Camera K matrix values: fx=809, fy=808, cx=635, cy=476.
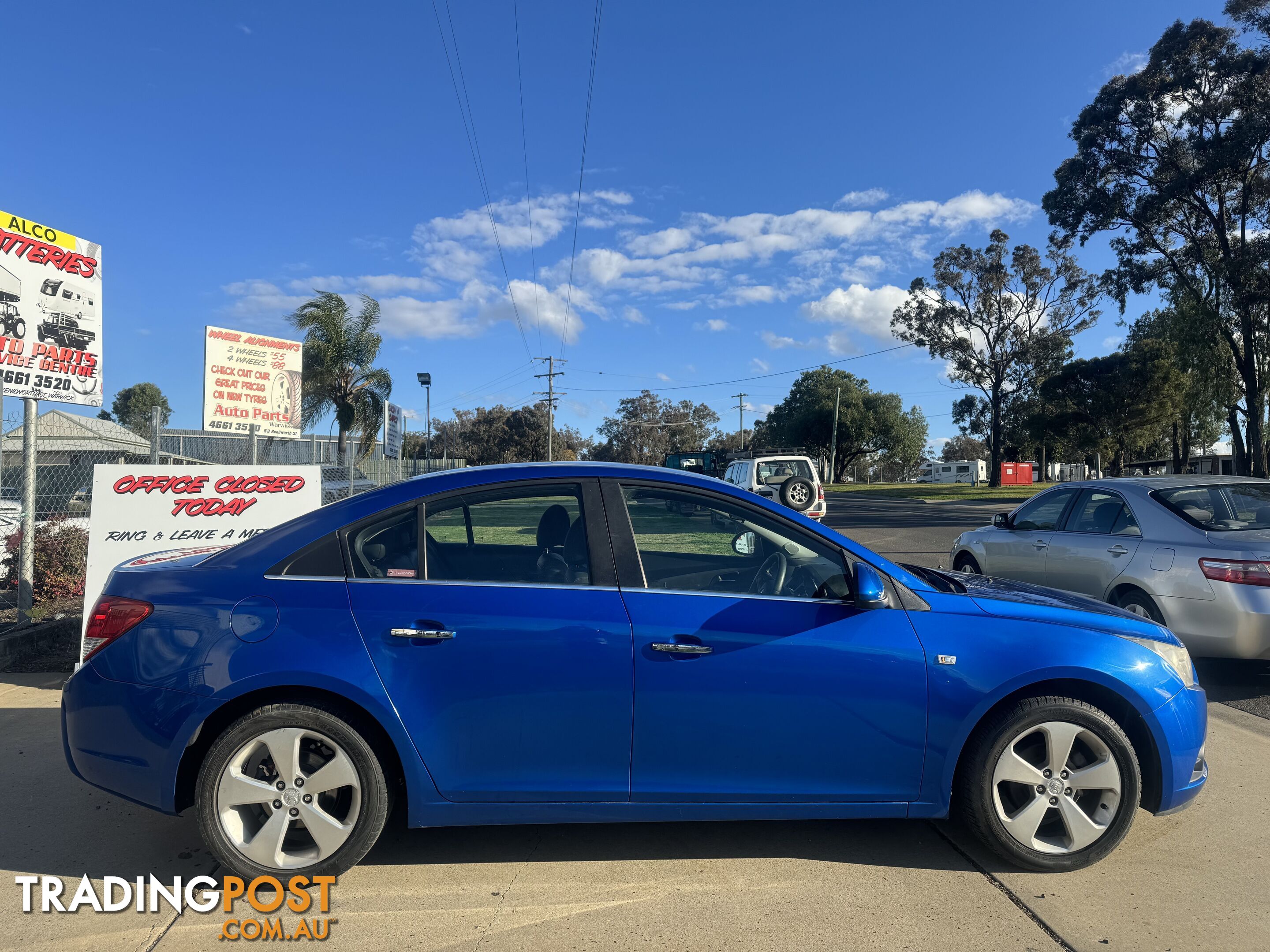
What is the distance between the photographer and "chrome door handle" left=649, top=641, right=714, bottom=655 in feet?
9.99

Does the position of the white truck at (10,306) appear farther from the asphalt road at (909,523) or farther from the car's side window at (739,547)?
the asphalt road at (909,523)

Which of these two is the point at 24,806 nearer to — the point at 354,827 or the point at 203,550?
the point at 203,550

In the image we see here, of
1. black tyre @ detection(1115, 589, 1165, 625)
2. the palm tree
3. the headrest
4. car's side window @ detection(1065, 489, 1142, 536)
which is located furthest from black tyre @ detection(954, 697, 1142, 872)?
the palm tree

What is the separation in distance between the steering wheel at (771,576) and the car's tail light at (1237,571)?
3.79 m

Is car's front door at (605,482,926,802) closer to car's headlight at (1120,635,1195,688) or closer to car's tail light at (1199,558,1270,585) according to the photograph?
car's headlight at (1120,635,1195,688)

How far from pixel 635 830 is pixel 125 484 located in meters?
4.83

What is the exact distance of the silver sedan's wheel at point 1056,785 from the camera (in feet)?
10.5

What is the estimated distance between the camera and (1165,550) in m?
5.75

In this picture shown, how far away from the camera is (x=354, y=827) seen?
10.1 ft

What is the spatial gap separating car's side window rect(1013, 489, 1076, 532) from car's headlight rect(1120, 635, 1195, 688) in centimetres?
379

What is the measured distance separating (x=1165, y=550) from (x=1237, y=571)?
47 centimetres

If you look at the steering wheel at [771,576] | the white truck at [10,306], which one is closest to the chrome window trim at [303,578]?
the steering wheel at [771,576]

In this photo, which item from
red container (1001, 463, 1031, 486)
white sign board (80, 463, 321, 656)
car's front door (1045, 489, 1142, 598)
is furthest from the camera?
red container (1001, 463, 1031, 486)

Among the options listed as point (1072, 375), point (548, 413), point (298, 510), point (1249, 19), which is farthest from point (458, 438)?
point (298, 510)
